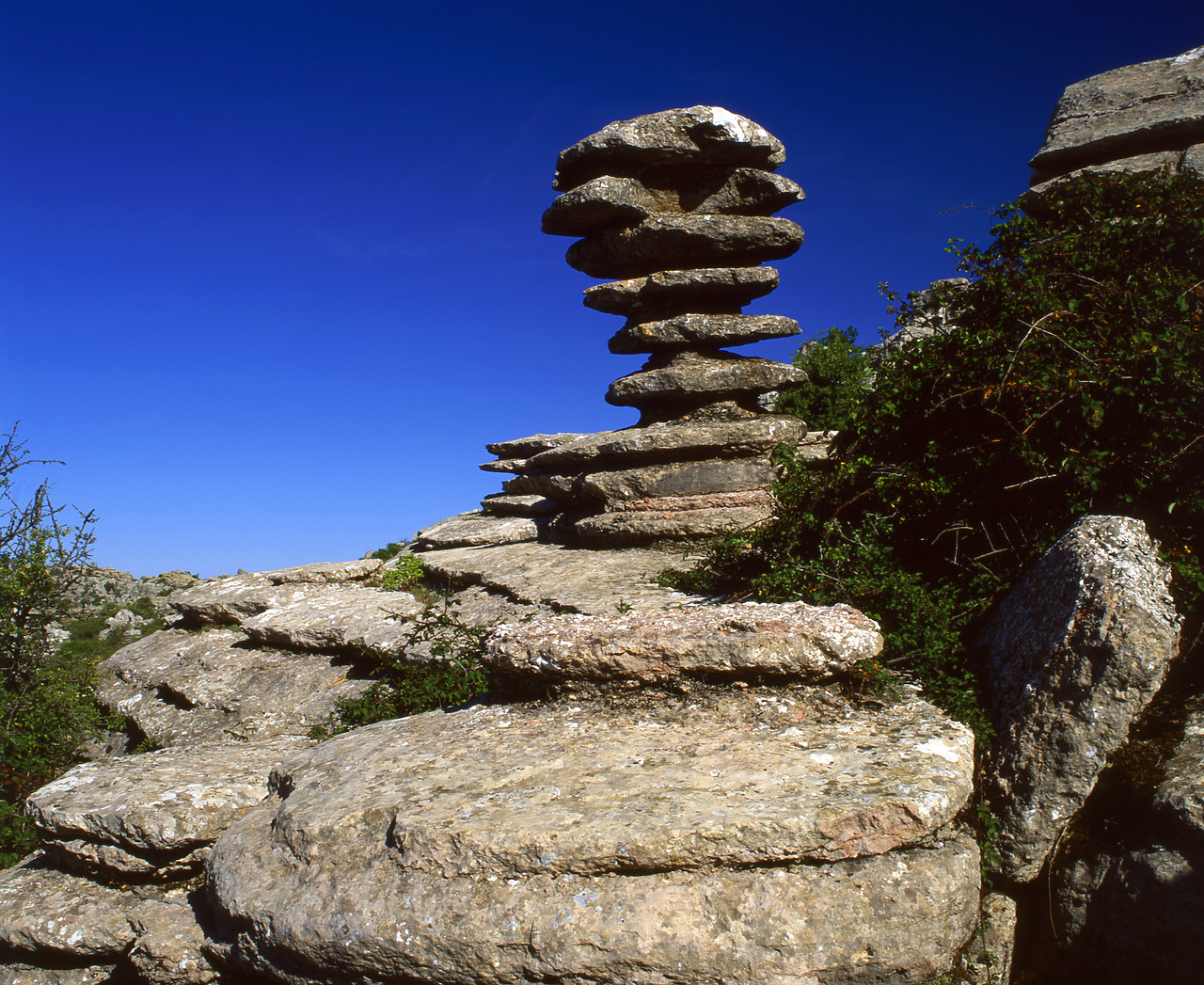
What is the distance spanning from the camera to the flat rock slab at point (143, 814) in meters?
5.14

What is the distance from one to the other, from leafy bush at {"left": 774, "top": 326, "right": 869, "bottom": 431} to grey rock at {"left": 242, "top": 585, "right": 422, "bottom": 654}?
32.6ft

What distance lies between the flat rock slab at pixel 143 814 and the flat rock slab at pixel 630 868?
76cm

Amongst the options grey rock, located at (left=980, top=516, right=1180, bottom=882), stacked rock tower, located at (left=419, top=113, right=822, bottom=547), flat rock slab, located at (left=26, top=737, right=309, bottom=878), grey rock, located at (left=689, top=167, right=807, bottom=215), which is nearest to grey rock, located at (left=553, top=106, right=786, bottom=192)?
stacked rock tower, located at (left=419, top=113, right=822, bottom=547)

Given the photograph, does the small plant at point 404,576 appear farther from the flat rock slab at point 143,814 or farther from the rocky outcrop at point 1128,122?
the rocky outcrop at point 1128,122

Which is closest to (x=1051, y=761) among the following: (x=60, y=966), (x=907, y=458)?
(x=907, y=458)

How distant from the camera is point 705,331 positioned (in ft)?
36.3

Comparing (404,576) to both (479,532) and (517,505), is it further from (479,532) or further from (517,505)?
(517,505)

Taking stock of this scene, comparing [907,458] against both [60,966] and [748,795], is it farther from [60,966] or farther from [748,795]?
[60,966]

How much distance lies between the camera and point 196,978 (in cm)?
460

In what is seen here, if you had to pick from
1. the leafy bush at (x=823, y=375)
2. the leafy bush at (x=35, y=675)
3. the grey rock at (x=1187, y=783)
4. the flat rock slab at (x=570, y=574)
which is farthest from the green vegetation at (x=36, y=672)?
the leafy bush at (x=823, y=375)

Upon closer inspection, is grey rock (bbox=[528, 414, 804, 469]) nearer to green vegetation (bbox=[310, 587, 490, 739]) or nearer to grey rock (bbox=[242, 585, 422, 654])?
grey rock (bbox=[242, 585, 422, 654])

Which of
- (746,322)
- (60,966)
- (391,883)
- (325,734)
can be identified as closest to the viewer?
(391,883)

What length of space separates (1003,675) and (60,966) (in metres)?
5.98

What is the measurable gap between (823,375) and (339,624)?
572 inches
